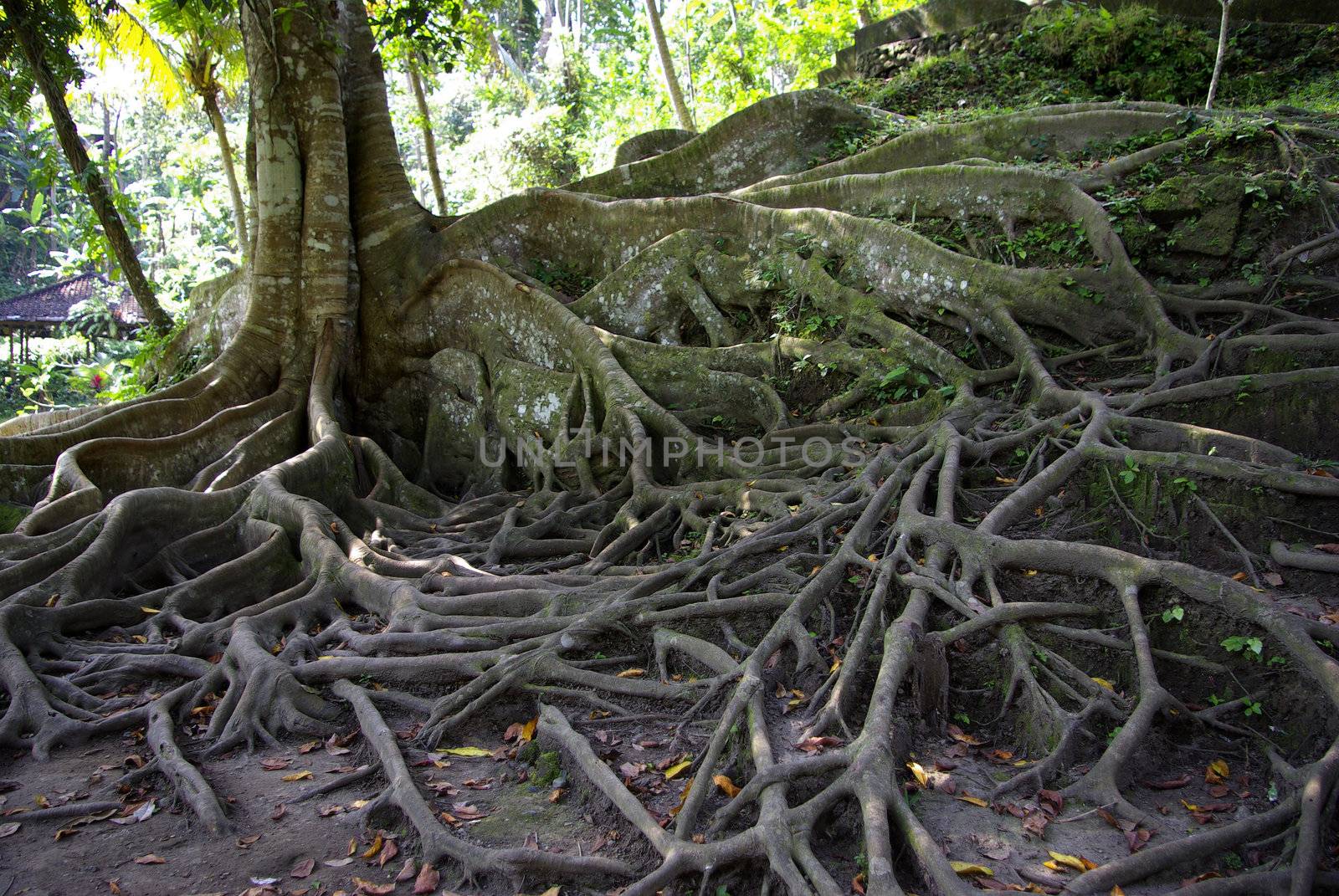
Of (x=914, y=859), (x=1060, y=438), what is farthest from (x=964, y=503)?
(x=914, y=859)

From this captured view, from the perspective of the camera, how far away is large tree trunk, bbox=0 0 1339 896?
11.2 ft

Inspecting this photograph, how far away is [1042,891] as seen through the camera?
109 inches

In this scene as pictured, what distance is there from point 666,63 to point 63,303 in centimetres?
1948

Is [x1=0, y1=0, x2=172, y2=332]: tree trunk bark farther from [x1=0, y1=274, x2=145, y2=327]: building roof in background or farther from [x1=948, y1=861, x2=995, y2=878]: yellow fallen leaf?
[x1=0, y1=274, x2=145, y2=327]: building roof in background

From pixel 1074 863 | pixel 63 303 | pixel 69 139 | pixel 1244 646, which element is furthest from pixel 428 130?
pixel 63 303

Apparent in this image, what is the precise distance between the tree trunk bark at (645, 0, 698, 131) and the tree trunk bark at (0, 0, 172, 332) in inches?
308

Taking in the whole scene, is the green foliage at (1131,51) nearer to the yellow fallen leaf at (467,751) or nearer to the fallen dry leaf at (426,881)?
the yellow fallen leaf at (467,751)

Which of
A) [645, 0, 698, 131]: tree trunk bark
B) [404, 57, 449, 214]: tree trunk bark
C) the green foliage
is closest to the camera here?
the green foliage

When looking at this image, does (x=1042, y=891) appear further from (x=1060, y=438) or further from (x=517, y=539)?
(x=517, y=539)

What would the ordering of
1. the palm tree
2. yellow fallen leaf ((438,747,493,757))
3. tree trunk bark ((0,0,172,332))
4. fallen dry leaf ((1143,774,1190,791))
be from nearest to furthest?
fallen dry leaf ((1143,774,1190,791)) → yellow fallen leaf ((438,747,493,757)) → tree trunk bark ((0,0,172,332)) → the palm tree

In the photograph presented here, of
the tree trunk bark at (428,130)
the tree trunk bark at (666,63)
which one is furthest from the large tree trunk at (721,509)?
the tree trunk bark at (666,63)

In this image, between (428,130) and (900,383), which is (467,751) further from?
(428,130)

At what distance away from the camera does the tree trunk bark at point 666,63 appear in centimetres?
1384

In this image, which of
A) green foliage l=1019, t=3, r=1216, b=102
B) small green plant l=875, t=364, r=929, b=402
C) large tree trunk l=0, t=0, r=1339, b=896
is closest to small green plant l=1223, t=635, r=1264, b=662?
large tree trunk l=0, t=0, r=1339, b=896
